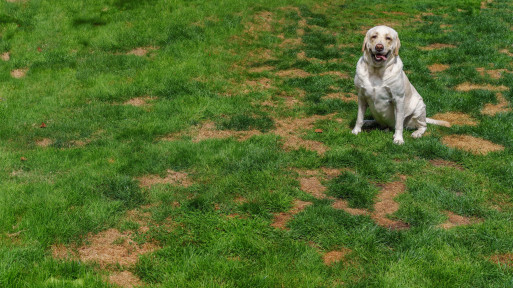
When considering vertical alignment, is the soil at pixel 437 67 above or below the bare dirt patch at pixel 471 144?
above

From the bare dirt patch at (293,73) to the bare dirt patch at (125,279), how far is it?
736 centimetres

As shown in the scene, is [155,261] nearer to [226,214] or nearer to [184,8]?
[226,214]

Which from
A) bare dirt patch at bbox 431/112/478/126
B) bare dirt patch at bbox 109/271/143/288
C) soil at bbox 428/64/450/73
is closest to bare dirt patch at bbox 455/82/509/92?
soil at bbox 428/64/450/73

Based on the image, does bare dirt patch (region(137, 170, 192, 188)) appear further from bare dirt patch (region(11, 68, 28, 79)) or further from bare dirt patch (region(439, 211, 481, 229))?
bare dirt patch (region(11, 68, 28, 79))

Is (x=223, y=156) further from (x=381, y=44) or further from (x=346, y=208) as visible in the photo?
Answer: (x=381, y=44)

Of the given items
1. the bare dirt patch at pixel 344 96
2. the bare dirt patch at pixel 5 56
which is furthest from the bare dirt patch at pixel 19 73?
the bare dirt patch at pixel 344 96

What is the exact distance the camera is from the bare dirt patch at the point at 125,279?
360 cm

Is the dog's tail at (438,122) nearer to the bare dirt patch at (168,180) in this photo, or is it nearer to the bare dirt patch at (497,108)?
the bare dirt patch at (497,108)

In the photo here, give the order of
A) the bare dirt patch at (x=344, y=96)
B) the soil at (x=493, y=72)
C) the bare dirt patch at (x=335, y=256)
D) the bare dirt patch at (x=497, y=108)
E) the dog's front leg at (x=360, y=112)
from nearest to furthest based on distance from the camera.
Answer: the bare dirt patch at (x=335, y=256), the dog's front leg at (x=360, y=112), the bare dirt patch at (x=497, y=108), the bare dirt patch at (x=344, y=96), the soil at (x=493, y=72)

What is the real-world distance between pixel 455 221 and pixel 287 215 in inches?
74.1

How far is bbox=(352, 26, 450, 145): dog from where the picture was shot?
20.7ft

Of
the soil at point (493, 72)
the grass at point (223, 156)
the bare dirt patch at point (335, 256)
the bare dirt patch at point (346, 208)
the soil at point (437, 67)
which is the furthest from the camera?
the soil at point (437, 67)

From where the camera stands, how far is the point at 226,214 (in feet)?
15.5

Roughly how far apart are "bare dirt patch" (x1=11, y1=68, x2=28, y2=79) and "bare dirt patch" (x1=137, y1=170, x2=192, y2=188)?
17.8ft
